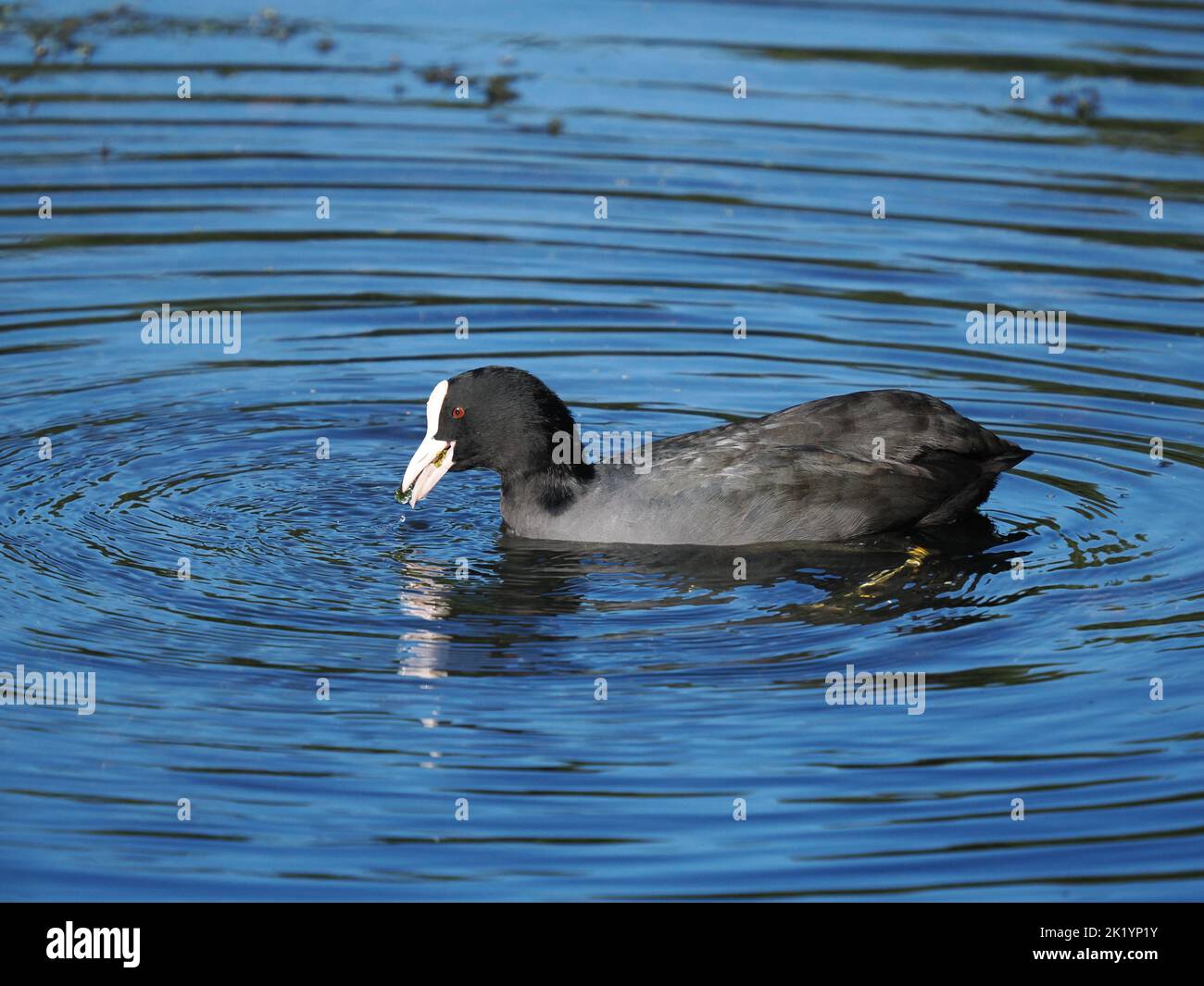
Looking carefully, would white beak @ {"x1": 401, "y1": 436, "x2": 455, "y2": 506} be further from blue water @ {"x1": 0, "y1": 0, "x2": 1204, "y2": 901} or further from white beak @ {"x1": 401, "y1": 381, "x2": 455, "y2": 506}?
blue water @ {"x1": 0, "y1": 0, "x2": 1204, "y2": 901}

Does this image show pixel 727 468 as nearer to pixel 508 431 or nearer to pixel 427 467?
pixel 508 431

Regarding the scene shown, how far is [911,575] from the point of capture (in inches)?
390

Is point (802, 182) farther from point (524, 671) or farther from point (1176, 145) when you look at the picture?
point (524, 671)

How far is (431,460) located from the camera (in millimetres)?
10398

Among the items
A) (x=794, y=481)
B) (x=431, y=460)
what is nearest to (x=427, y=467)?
(x=431, y=460)

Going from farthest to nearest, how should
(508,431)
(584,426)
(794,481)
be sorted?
1. (584,426)
2. (508,431)
3. (794,481)

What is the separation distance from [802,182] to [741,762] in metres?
9.12

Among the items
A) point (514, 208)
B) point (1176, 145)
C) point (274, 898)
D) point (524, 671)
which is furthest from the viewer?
point (1176, 145)

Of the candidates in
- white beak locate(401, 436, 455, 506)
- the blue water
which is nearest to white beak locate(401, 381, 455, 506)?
white beak locate(401, 436, 455, 506)

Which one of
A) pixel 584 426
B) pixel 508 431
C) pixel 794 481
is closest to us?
pixel 794 481

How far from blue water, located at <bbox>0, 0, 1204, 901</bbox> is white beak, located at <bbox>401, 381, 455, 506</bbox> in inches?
10.6

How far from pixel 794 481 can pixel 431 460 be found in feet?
6.20

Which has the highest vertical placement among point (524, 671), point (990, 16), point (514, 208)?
point (990, 16)

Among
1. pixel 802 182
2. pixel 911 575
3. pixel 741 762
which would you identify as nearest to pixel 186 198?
pixel 802 182
